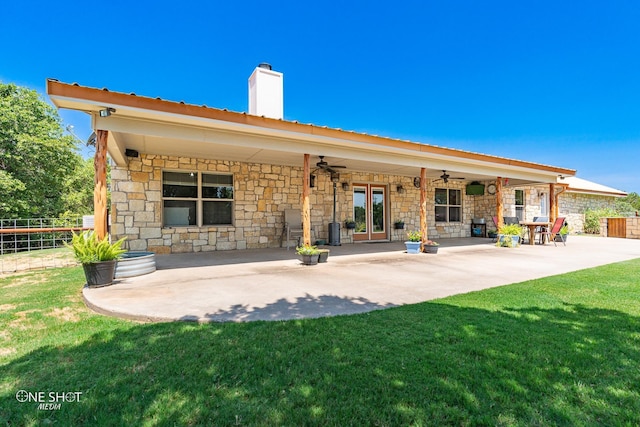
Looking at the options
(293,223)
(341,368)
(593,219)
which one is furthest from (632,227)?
(341,368)

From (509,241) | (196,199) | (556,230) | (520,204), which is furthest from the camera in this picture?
(520,204)

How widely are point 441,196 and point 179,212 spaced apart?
374 inches

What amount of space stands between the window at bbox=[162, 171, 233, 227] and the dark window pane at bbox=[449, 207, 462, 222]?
28.9 feet

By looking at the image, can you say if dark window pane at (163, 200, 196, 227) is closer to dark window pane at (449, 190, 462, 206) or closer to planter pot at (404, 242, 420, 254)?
planter pot at (404, 242, 420, 254)

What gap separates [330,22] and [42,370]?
11931 mm

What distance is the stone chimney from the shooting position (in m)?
7.60

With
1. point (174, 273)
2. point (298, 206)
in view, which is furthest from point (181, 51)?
point (174, 273)

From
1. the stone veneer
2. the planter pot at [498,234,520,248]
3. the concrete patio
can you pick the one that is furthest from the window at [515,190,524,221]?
the concrete patio

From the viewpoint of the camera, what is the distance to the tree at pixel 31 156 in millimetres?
13633

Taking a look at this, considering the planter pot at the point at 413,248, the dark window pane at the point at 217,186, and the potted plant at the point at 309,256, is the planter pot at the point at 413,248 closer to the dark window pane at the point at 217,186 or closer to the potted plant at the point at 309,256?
the potted plant at the point at 309,256

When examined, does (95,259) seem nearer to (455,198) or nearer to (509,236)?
(509,236)

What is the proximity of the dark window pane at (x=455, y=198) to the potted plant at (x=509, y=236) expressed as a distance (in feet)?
10.8

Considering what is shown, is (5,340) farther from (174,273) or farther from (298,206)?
(298,206)

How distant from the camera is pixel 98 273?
12.9 ft
